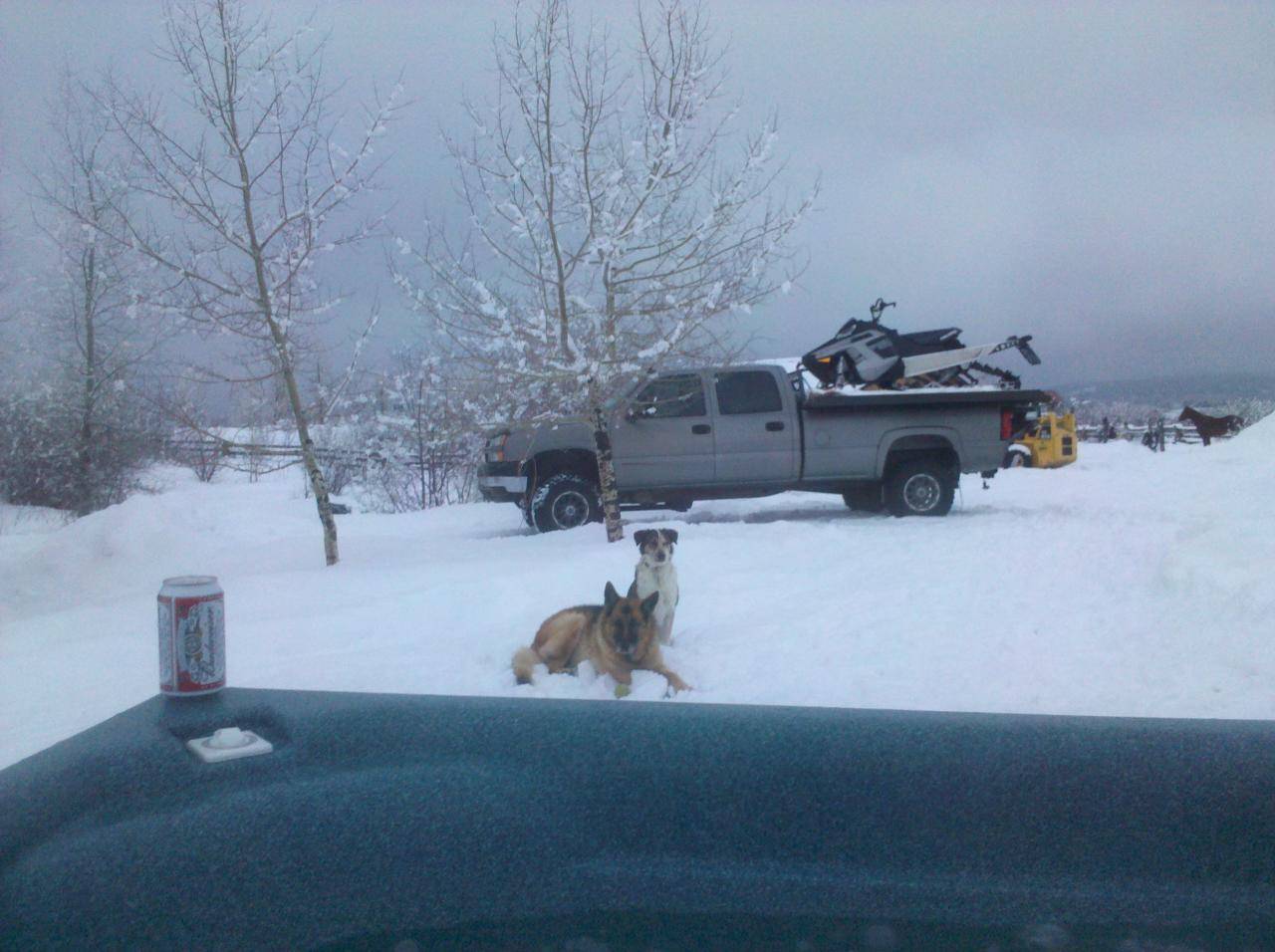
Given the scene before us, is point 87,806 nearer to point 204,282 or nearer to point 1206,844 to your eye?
point 1206,844

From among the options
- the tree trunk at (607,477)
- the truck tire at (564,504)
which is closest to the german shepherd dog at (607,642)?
the tree trunk at (607,477)

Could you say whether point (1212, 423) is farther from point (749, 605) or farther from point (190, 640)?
point (190, 640)

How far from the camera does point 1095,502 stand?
9086 millimetres

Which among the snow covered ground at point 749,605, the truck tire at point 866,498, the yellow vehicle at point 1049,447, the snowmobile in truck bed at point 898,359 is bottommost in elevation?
the snow covered ground at point 749,605

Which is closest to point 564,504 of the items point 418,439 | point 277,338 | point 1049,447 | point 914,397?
point 418,439

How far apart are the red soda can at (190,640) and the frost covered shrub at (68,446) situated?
16.2 feet

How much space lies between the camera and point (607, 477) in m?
7.14

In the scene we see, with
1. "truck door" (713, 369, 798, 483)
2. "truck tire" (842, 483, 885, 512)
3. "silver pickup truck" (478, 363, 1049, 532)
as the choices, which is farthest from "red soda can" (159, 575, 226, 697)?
"truck tire" (842, 483, 885, 512)

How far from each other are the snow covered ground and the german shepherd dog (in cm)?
8

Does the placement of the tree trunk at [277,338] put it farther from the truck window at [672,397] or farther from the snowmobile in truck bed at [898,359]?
the snowmobile in truck bed at [898,359]

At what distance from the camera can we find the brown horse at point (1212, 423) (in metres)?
10.6

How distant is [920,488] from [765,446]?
138 cm

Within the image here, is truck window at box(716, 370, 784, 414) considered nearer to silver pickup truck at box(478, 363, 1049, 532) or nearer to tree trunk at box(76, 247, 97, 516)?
silver pickup truck at box(478, 363, 1049, 532)

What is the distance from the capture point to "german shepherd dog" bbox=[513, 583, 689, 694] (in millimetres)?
3596
